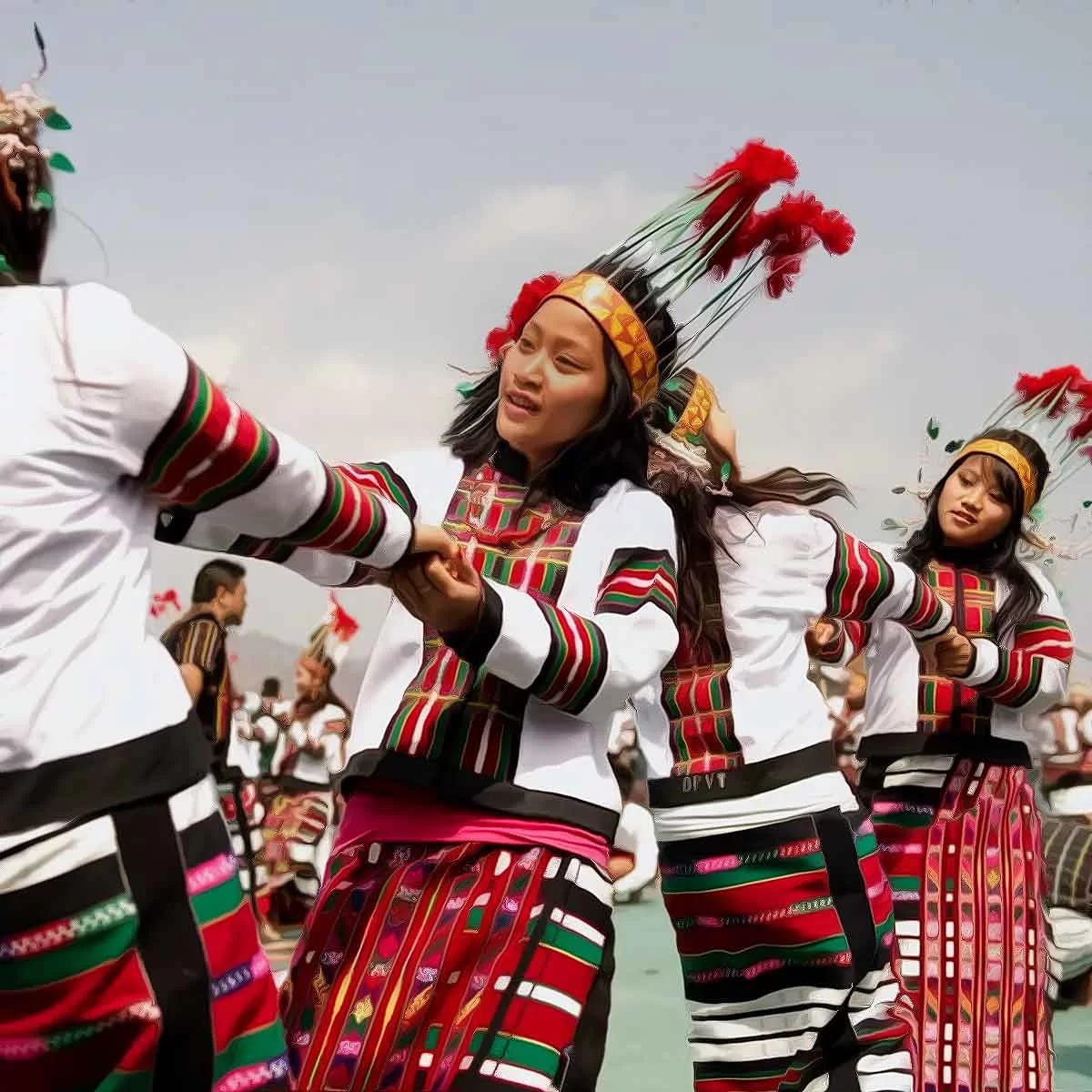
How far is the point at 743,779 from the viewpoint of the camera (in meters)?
2.99

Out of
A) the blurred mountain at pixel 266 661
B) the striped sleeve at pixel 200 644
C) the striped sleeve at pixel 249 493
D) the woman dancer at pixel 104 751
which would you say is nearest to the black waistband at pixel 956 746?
the striped sleeve at pixel 249 493

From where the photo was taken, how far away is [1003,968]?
11.5 feet

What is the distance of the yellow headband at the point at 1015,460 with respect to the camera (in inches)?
156

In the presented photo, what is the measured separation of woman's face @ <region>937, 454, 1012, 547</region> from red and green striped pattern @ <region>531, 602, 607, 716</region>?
211cm

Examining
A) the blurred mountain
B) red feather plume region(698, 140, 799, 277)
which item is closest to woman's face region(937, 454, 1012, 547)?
red feather plume region(698, 140, 799, 277)

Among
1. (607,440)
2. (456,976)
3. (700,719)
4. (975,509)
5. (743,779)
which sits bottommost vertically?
(456,976)

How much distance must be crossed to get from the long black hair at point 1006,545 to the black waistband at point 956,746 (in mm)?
303

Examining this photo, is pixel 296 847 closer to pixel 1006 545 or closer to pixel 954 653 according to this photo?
pixel 1006 545

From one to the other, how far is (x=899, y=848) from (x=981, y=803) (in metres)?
0.23

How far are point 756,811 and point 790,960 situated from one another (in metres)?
0.30

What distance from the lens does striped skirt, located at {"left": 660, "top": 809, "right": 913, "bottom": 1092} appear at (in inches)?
115

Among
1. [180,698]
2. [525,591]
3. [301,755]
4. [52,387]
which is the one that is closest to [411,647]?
[525,591]

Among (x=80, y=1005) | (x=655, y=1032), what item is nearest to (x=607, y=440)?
(x=80, y=1005)

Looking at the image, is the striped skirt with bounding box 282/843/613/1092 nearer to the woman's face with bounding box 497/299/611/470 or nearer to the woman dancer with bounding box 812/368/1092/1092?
the woman's face with bounding box 497/299/611/470
